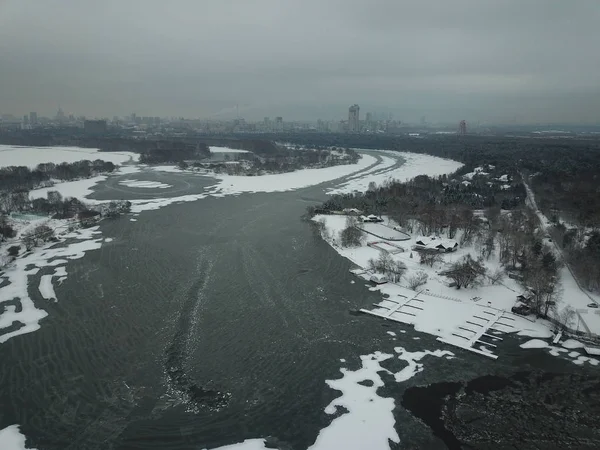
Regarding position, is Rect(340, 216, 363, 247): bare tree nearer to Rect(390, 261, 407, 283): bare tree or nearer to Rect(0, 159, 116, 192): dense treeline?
Rect(390, 261, 407, 283): bare tree

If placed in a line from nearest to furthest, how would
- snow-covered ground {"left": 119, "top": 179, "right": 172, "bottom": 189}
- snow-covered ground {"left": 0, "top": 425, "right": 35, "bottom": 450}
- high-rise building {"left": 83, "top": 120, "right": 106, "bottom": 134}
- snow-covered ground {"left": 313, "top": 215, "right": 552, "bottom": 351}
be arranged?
snow-covered ground {"left": 0, "top": 425, "right": 35, "bottom": 450}
snow-covered ground {"left": 313, "top": 215, "right": 552, "bottom": 351}
snow-covered ground {"left": 119, "top": 179, "right": 172, "bottom": 189}
high-rise building {"left": 83, "top": 120, "right": 106, "bottom": 134}

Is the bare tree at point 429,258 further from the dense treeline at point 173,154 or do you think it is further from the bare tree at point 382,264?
the dense treeline at point 173,154

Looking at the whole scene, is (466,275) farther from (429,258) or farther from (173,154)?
(173,154)

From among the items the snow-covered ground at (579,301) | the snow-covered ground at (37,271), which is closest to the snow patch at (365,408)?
the snow-covered ground at (579,301)

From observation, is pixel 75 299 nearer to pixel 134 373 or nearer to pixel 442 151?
pixel 134 373

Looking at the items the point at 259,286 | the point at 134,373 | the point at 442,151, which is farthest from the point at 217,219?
the point at 442,151

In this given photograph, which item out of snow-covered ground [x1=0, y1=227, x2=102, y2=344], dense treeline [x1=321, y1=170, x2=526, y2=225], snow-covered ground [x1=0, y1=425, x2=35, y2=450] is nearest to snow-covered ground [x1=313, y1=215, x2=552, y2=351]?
dense treeline [x1=321, y1=170, x2=526, y2=225]
